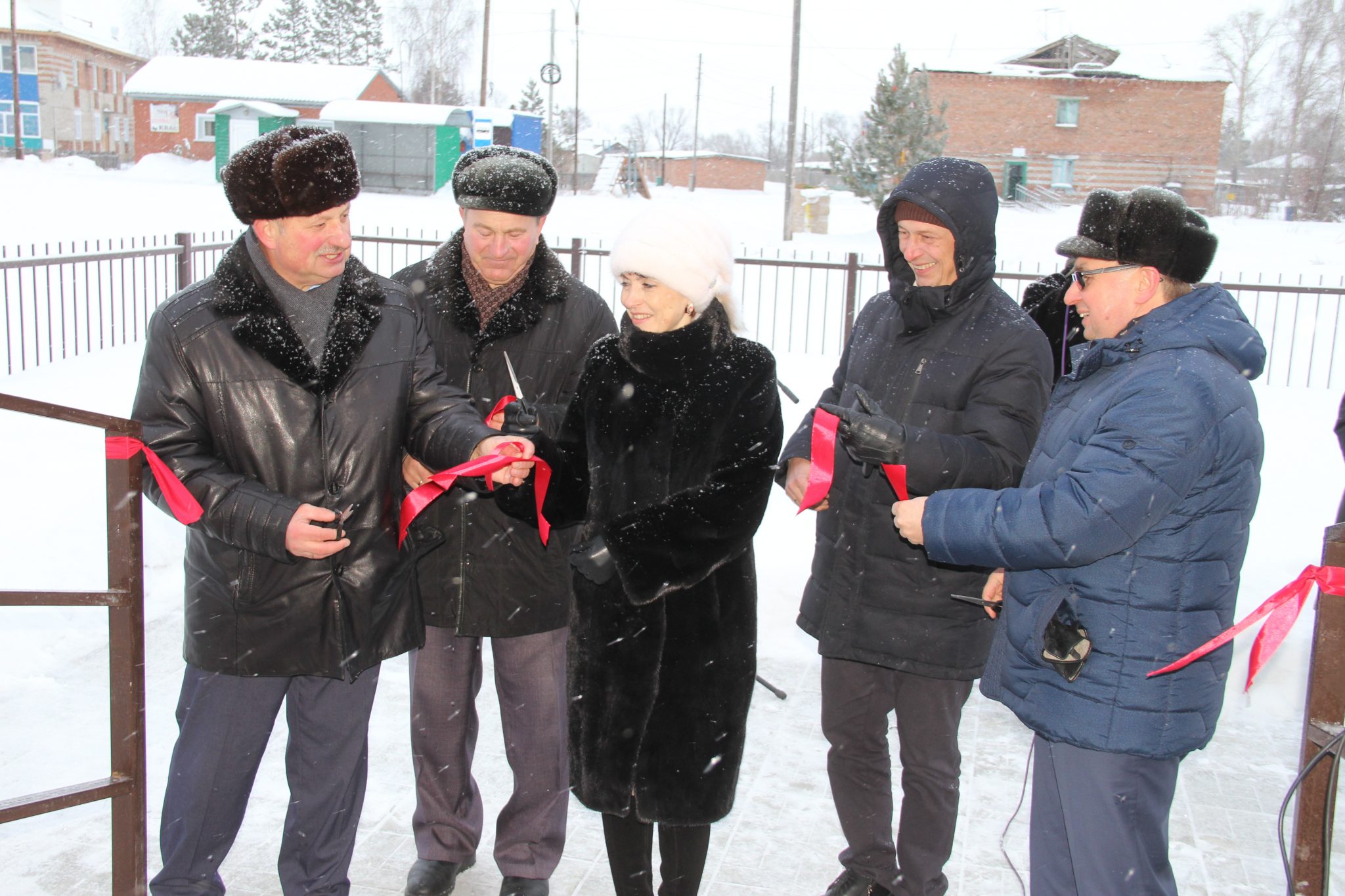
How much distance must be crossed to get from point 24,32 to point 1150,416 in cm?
6131

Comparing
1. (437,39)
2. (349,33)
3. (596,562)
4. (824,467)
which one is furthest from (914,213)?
(349,33)

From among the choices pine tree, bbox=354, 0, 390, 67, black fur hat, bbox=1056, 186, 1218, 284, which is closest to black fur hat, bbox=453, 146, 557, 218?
black fur hat, bbox=1056, 186, 1218, 284

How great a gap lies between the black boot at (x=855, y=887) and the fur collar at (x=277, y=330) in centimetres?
200

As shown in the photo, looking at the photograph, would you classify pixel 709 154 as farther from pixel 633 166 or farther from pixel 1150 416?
pixel 1150 416

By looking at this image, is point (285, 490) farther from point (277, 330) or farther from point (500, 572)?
point (500, 572)

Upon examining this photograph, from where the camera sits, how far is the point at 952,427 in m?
2.80

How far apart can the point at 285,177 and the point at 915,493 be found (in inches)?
68.2

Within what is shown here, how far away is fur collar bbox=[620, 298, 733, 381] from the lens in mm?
2623

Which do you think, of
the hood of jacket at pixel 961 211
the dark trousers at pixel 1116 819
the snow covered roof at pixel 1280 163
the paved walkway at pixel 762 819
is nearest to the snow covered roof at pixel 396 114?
the snow covered roof at pixel 1280 163

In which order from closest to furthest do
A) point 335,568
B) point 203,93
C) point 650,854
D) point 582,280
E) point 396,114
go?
1. point 335,568
2. point 650,854
3. point 582,280
4. point 396,114
5. point 203,93

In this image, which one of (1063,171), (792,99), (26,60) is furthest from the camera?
(26,60)

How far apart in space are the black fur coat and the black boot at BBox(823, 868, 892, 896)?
605 millimetres

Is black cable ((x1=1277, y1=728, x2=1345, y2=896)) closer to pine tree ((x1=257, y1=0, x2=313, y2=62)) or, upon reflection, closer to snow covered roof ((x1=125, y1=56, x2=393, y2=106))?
snow covered roof ((x1=125, y1=56, x2=393, y2=106))

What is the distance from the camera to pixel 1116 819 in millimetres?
2281
